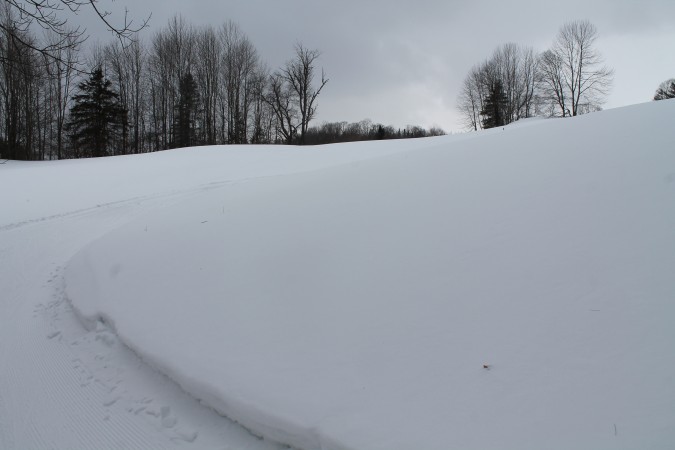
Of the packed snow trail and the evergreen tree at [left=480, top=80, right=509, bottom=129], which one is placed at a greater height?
the evergreen tree at [left=480, top=80, right=509, bottom=129]

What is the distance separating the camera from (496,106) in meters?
39.8

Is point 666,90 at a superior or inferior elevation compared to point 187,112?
superior

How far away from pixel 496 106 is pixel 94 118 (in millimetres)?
39233

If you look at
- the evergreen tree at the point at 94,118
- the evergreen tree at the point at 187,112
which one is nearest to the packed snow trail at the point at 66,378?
the evergreen tree at the point at 94,118

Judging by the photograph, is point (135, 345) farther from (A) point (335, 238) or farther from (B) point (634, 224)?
(B) point (634, 224)

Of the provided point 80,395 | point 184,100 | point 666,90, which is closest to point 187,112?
point 184,100

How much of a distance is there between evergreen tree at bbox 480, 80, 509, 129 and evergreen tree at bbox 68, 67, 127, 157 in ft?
122

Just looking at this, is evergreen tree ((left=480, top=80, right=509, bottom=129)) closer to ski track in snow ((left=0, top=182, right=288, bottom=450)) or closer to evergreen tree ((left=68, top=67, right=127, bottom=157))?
evergreen tree ((left=68, top=67, right=127, bottom=157))

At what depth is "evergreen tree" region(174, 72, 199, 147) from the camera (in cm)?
3319

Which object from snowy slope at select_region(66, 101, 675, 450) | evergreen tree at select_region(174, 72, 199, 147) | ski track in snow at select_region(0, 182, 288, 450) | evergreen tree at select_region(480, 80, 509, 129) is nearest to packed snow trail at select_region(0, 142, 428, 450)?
ski track in snow at select_region(0, 182, 288, 450)

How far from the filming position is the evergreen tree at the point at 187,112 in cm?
3319

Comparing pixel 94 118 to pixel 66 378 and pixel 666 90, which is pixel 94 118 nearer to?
pixel 66 378

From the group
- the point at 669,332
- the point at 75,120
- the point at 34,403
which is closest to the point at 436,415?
the point at 669,332

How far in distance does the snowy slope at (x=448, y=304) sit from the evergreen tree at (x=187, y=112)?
106ft
